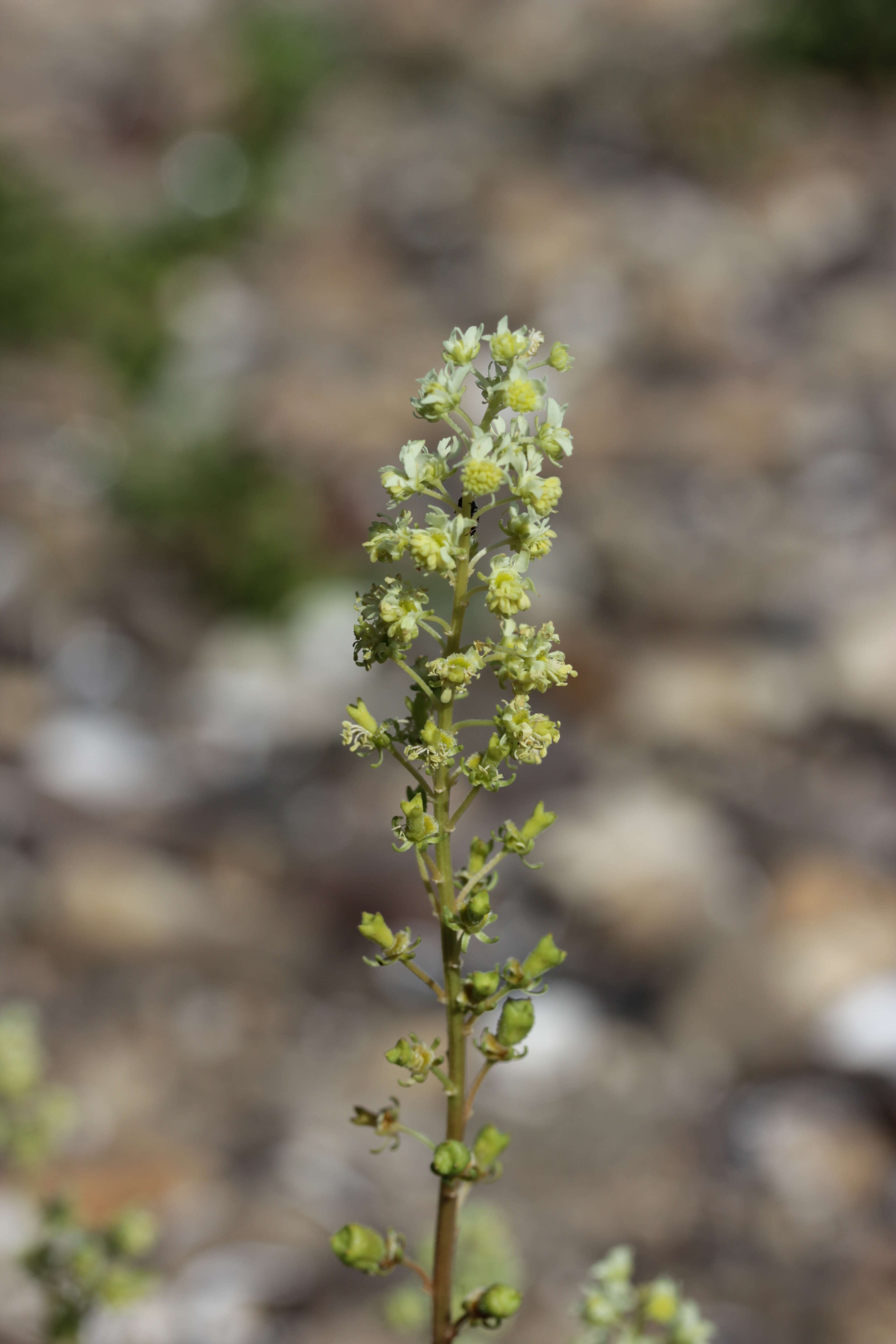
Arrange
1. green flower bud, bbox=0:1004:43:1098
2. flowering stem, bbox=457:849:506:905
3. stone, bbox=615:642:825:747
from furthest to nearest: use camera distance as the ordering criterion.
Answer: stone, bbox=615:642:825:747
green flower bud, bbox=0:1004:43:1098
flowering stem, bbox=457:849:506:905

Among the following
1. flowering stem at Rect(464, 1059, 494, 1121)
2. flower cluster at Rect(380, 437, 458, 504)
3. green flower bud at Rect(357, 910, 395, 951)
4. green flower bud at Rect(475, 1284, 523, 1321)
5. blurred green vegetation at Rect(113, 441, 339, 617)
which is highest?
blurred green vegetation at Rect(113, 441, 339, 617)

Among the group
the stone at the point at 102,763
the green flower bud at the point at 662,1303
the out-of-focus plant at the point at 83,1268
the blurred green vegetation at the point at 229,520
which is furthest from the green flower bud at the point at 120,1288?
the blurred green vegetation at the point at 229,520

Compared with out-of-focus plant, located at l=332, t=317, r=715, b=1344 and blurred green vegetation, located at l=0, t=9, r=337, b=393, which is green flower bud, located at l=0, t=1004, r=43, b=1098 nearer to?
out-of-focus plant, located at l=332, t=317, r=715, b=1344

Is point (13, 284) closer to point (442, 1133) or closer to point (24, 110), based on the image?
point (24, 110)

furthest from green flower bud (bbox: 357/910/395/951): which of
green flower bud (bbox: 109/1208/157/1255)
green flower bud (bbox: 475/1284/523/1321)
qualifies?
green flower bud (bbox: 109/1208/157/1255)

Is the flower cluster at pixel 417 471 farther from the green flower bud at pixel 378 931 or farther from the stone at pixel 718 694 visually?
the stone at pixel 718 694

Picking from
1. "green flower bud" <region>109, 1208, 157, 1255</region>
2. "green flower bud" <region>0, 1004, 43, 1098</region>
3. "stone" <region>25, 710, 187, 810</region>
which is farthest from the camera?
"stone" <region>25, 710, 187, 810</region>
